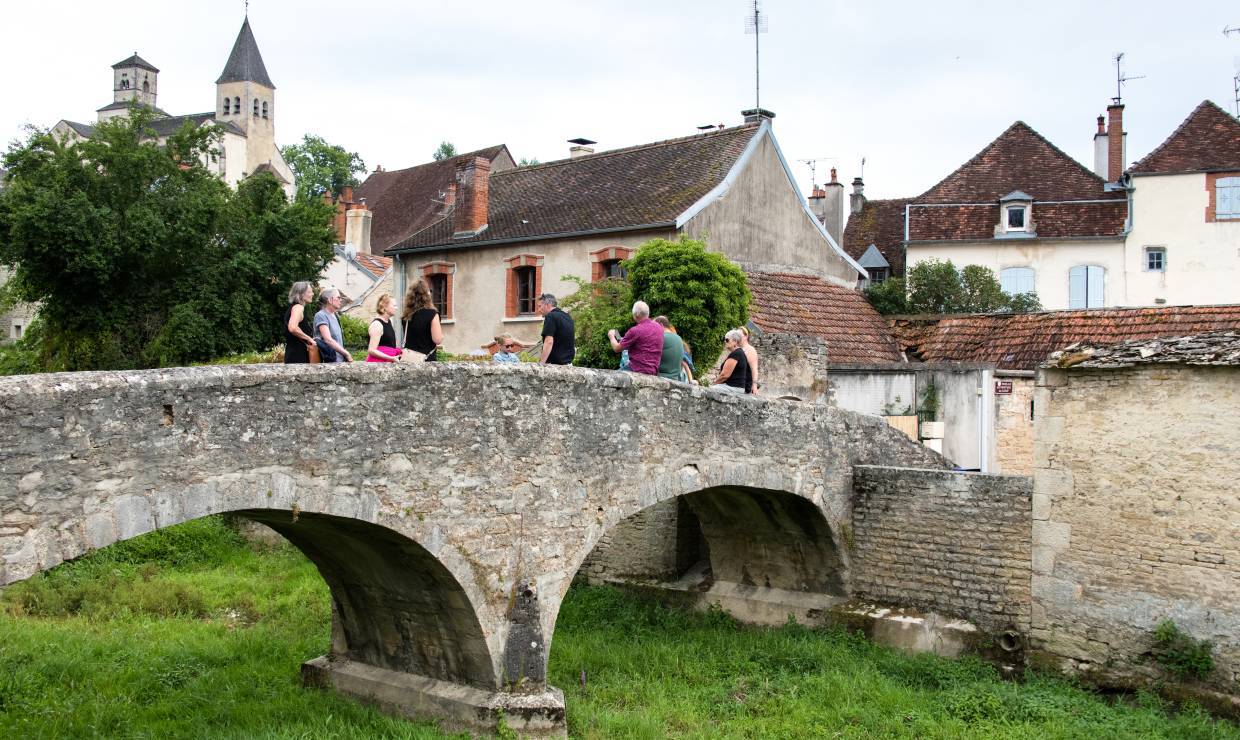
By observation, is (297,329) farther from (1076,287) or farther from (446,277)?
(1076,287)

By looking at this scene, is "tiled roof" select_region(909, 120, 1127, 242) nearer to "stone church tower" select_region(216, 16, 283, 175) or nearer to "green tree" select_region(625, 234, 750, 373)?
"green tree" select_region(625, 234, 750, 373)

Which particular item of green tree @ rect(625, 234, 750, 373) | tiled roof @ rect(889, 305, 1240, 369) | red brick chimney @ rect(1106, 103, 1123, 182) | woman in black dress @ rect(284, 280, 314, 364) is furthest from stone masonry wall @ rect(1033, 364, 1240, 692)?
red brick chimney @ rect(1106, 103, 1123, 182)

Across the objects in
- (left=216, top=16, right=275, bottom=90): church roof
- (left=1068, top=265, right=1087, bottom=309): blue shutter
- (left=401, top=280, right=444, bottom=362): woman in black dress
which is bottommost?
(left=401, top=280, right=444, bottom=362): woman in black dress

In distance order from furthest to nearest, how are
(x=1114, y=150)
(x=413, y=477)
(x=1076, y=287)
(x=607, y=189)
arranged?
(x=1114, y=150) → (x=1076, y=287) → (x=607, y=189) → (x=413, y=477)

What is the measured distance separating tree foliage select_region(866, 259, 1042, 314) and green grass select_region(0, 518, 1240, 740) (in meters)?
12.6

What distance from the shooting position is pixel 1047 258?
86.6 feet

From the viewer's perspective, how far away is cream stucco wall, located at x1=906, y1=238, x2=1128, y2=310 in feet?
85.0

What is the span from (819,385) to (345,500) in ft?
31.3

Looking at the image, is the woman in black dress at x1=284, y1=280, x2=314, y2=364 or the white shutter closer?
the woman in black dress at x1=284, y1=280, x2=314, y2=364

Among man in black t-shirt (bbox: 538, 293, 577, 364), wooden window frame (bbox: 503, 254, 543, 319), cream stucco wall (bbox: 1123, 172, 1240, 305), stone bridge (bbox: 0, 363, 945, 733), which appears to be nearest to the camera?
stone bridge (bbox: 0, 363, 945, 733)

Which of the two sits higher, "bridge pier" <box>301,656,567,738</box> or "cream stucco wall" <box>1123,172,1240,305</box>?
"cream stucco wall" <box>1123,172,1240,305</box>

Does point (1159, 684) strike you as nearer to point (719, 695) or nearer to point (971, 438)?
point (719, 695)

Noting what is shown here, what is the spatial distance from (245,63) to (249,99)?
2236 millimetres

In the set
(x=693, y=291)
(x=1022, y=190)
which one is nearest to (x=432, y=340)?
(x=693, y=291)
